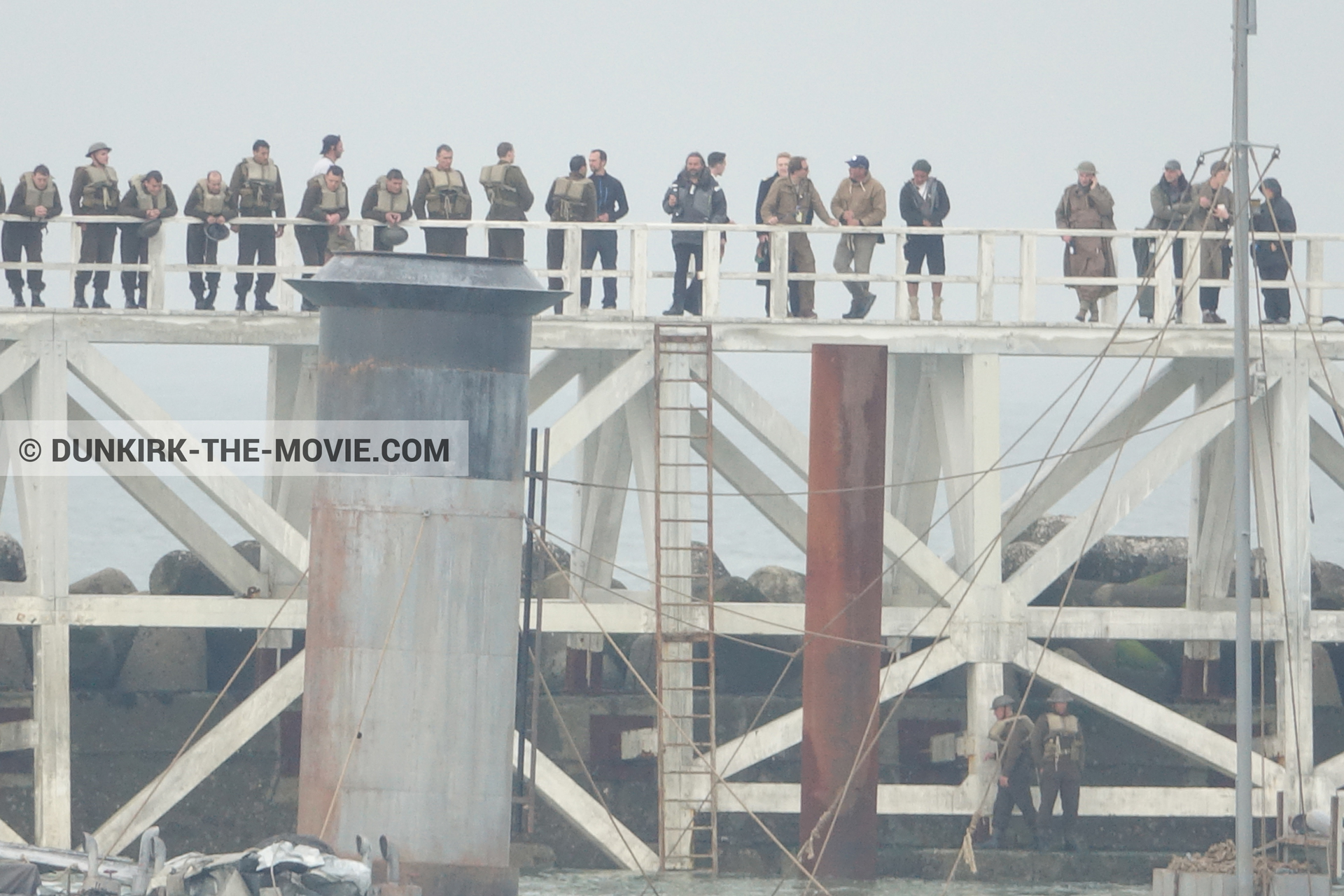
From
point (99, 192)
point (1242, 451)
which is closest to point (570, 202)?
point (99, 192)

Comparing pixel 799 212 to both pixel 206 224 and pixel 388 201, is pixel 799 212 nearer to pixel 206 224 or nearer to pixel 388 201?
pixel 388 201

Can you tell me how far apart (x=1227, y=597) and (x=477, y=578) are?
14.7 m

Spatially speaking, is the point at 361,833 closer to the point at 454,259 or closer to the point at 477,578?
the point at 477,578

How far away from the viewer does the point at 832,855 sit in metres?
21.3

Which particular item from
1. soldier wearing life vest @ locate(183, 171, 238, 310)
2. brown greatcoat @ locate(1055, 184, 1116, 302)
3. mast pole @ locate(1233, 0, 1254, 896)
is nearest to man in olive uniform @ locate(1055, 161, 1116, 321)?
brown greatcoat @ locate(1055, 184, 1116, 302)

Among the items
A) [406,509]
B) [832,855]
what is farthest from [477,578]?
[832,855]

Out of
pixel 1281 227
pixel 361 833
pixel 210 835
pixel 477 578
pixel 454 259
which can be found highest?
pixel 1281 227

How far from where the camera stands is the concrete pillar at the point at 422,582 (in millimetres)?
13125

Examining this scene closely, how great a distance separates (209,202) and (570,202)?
377 cm

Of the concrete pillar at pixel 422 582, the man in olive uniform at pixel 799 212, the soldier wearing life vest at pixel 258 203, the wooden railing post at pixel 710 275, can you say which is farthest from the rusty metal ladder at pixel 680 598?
the concrete pillar at pixel 422 582

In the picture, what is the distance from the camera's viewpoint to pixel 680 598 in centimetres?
2341

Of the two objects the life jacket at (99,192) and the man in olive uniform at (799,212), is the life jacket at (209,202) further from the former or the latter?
the man in olive uniform at (799,212)

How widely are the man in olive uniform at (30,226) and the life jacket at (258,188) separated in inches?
77.5

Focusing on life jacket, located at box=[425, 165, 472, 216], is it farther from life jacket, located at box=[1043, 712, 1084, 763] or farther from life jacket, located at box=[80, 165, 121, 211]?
life jacket, located at box=[1043, 712, 1084, 763]
